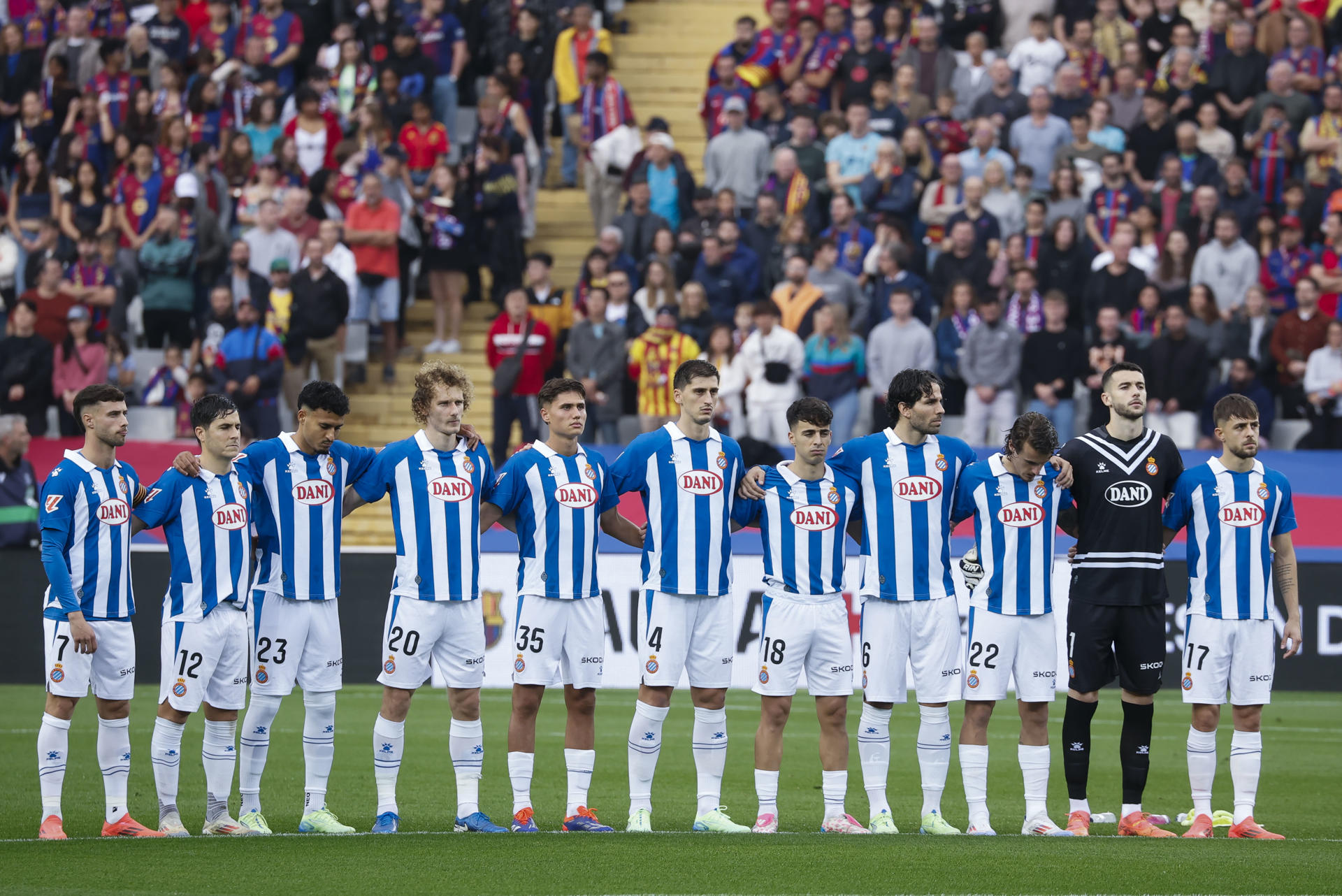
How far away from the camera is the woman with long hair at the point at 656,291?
18.9 m

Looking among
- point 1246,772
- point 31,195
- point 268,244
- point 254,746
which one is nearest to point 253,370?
point 268,244

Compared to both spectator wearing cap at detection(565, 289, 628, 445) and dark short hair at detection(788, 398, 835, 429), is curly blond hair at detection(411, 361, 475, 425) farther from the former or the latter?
spectator wearing cap at detection(565, 289, 628, 445)

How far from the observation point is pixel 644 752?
927 cm

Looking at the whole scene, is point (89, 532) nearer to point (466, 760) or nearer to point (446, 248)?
point (466, 760)

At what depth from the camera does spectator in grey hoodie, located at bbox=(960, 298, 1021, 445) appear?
59.0 ft

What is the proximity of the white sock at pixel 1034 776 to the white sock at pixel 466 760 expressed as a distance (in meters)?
3.03

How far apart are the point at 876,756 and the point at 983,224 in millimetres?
10920

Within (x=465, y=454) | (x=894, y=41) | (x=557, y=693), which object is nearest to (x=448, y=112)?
(x=894, y=41)

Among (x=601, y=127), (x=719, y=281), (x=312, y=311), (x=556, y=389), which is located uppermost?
(x=601, y=127)

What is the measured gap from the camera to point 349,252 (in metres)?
20.1

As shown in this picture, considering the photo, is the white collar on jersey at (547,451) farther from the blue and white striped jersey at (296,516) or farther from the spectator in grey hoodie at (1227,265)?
the spectator in grey hoodie at (1227,265)

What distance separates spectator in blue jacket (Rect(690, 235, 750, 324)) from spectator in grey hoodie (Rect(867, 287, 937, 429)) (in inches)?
75.3

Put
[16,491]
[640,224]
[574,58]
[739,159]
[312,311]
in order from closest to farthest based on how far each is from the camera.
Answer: [16,491]
[312,311]
[640,224]
[739,159]
[574,58]

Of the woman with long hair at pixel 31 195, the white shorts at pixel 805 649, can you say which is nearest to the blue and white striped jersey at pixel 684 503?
the white shorts at pixel 805 649
